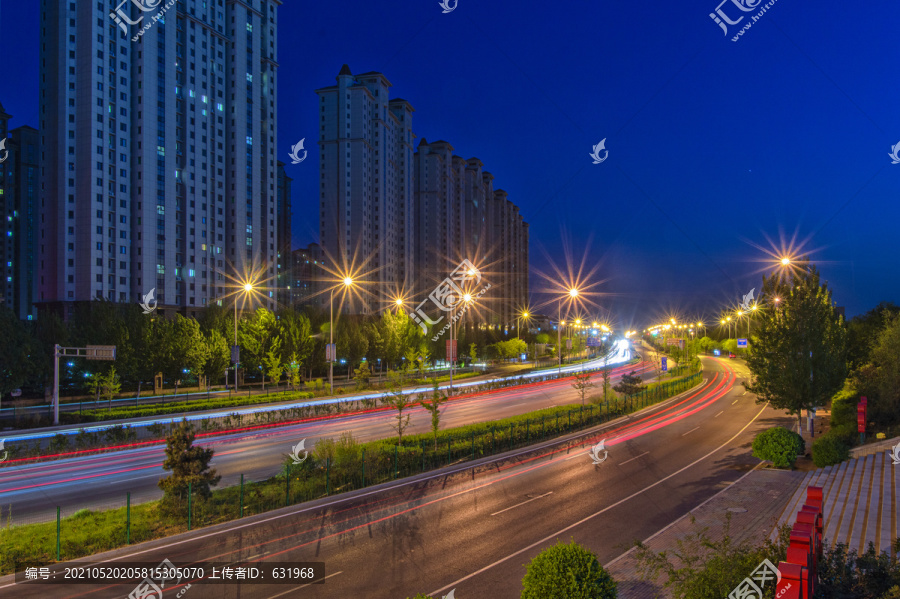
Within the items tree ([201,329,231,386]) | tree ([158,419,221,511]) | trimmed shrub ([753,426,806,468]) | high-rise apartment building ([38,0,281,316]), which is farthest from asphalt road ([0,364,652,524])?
high-rise apartment building ([38,0,281,316])

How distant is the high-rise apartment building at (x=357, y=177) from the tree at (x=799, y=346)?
3329 inches

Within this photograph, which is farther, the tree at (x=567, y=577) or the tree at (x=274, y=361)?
the tree at (x=274, y=361)

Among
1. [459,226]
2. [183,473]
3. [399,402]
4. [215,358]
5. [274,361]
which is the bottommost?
[183,473]

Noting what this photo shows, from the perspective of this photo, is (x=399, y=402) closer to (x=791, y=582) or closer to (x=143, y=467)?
(x=143, y=467)

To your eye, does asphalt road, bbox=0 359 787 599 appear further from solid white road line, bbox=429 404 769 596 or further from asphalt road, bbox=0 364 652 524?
asphalt road, bbox=0 364 652 524

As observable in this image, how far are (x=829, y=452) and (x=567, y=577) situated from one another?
703 inches

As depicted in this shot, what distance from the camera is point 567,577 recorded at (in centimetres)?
701

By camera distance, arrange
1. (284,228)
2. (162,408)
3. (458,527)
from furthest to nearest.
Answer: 1. (284,228)
2. (162,408)
3. (458,527)

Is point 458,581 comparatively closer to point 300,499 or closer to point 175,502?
point 300,499

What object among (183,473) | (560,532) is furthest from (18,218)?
(560,532)

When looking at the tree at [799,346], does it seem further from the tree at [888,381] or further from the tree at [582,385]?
the tree at [582,385]

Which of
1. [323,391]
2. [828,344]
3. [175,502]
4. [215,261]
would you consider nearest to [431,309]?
[215,261]

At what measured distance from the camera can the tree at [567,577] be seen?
272 inches

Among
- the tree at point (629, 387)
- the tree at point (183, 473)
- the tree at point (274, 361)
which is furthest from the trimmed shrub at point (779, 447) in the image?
the tree at point (274, 361)
